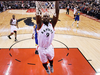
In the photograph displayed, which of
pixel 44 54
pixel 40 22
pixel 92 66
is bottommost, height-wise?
pixel 92 66

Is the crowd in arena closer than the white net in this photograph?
No

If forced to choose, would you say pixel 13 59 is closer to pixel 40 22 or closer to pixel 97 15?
pixel 40 22

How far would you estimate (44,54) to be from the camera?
2.45 metres

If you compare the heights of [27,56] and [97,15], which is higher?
[97,15]

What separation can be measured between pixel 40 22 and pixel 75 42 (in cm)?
402

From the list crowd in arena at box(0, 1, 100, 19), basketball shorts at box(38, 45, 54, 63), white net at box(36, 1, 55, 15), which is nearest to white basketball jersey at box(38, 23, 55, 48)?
basketball shorts at box(38, 45, 54, 63)

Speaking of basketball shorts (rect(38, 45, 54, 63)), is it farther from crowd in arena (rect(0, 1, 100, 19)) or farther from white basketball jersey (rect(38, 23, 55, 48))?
crowd in arena (rect(0, 1, 100, 19))

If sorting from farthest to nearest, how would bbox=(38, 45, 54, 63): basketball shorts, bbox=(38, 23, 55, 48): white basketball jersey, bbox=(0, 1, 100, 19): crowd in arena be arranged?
bbox=(0, 1, 100, 19): crowd in arena → bbox=(38, 45, 54, 63): basketball shorts → bbox=(38, 23, 55, 48): white basketball jersey

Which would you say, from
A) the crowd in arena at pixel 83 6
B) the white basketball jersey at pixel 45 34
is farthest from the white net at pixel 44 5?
the crowd in arena at pixel 83 6

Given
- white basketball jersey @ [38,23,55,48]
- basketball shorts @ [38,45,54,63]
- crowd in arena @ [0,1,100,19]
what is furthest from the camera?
crowd in arena @ [0,1,100,19]

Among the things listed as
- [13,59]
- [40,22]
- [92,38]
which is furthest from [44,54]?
[92,38]

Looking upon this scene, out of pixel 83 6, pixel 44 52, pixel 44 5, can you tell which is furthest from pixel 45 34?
pixel 83 6

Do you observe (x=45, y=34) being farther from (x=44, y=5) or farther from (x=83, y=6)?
(x=83, y=6)

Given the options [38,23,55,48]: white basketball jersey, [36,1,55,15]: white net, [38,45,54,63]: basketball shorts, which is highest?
[36,1,55,15]: white net
